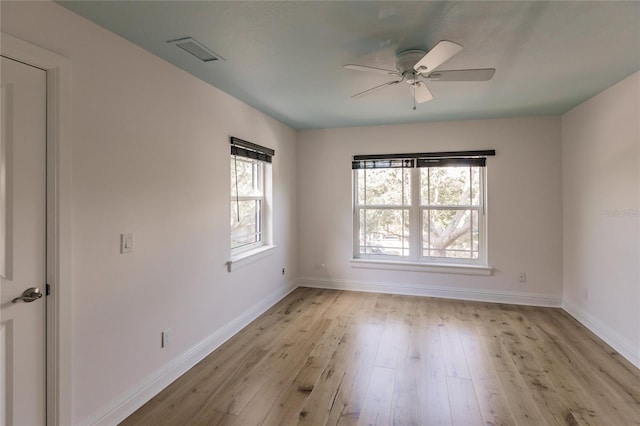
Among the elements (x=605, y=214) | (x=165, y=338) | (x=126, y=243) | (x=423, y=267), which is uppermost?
(x=605, y=214)

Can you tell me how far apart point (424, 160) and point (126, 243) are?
12.1ft

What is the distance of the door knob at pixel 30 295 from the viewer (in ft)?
5.24

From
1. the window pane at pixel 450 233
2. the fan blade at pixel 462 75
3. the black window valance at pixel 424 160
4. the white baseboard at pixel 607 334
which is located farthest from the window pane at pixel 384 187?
the fan blade at pixel 462 75

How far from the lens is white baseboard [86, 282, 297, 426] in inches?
78.7

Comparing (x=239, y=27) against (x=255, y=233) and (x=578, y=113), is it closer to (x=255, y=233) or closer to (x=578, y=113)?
(x=255, y=233)

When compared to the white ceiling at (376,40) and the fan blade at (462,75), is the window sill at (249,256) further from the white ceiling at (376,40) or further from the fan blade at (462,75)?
the fan blade at (462,75)

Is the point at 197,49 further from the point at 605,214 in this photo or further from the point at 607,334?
the point at 607,334

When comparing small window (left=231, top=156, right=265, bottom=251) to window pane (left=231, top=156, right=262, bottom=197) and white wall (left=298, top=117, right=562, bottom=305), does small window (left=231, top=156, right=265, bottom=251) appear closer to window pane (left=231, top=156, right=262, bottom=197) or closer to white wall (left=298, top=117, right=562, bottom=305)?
window pane (left=231, top=156, right=262, bottom=197)

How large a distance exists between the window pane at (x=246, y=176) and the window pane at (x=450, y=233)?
230cm

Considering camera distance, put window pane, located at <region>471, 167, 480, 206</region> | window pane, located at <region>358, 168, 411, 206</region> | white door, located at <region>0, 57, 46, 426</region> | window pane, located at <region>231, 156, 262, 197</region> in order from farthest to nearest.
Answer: window pane, located at <region>358, 168, 411, 206</region>
window pane, located at <region>471, 167, 480, 206</region>
window pane, located at <region>231, 156, 262, 197</region>
white door, located at <region>0, 57, 46, 426</region>

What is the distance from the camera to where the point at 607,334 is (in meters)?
3.13

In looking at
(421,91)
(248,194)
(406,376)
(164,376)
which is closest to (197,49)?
(421,91)

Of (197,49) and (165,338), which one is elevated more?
(197,49)

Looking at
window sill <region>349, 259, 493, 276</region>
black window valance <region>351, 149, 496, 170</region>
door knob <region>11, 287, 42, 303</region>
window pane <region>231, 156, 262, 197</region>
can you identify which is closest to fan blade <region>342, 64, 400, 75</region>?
window pane <region>231, 156, 262, 197</region>
